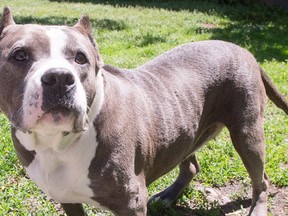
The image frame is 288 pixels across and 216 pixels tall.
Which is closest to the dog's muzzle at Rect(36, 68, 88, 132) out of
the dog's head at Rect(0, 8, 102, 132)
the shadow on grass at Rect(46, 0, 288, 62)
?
the dog's head at Rect(0, 8, 102, 132)

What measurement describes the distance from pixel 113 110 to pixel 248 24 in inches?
339

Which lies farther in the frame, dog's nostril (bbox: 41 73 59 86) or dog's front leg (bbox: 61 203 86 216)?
dog's front leg (bbox: 61 203 86 216)

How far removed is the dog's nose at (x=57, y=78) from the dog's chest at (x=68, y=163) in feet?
1.51

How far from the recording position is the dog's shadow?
3.97m

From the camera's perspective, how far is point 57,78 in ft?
7.75

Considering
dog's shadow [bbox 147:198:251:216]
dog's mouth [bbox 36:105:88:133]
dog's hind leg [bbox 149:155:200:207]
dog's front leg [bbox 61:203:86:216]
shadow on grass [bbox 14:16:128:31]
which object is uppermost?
dog's mouth [bbox 36:105:88:133]

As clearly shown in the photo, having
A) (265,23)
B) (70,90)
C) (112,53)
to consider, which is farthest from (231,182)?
(265,23)

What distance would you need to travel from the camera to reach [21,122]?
2.54 metres

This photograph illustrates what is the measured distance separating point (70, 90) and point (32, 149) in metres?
0.64

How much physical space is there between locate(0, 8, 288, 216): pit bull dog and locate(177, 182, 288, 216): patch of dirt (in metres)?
0.20

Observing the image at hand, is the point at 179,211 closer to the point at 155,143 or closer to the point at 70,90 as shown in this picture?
the point at 155,143

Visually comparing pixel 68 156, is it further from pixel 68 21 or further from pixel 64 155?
pixel 68 21

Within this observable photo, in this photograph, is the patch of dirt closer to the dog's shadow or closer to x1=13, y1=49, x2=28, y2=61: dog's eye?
the dog's shadow

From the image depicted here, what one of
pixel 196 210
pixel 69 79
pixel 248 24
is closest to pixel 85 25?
pixel 69 79
